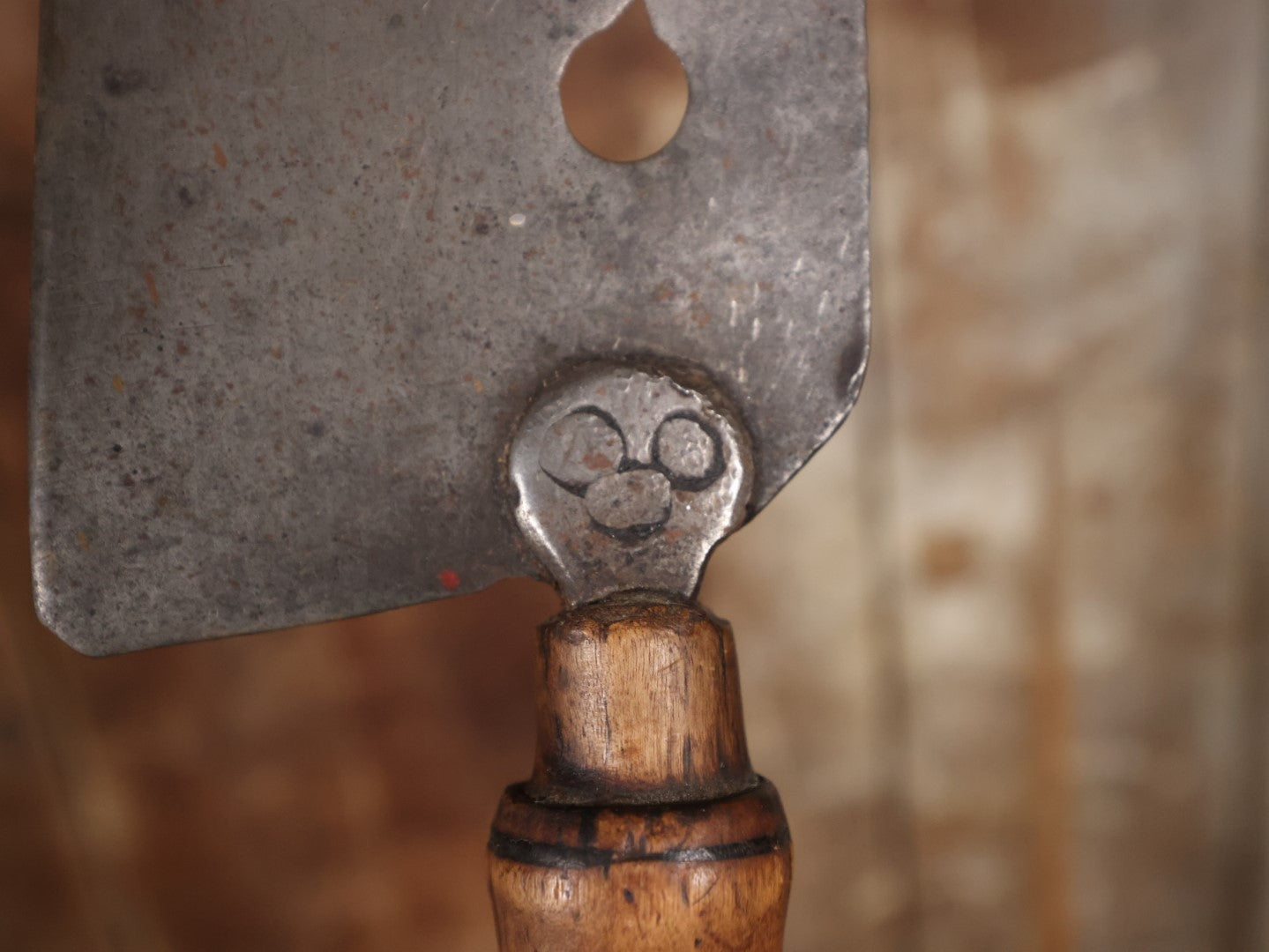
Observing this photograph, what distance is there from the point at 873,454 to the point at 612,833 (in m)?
0.47

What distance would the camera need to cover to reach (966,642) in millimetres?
854

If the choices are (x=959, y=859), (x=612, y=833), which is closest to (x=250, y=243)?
(x=612, y=833)

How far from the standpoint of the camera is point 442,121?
1.54 feet

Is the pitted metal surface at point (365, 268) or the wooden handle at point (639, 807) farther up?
the pitted metal surface at point (365, 268)

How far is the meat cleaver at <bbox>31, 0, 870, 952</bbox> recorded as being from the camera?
462mm

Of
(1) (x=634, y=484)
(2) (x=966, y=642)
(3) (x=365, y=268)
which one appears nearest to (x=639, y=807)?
(1) (x=634, y=484)

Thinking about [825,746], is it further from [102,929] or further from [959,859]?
[102,929]

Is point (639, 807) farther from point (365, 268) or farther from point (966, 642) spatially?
point (966, 642)

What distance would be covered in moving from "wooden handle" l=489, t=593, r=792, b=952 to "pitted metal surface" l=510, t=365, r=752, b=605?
0.6 inches

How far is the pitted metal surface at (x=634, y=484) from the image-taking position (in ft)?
1.48

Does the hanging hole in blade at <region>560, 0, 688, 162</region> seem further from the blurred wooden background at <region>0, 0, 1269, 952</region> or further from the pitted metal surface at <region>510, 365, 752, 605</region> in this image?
the pitted metal surface at <region>510, 365, 752, 605</region>

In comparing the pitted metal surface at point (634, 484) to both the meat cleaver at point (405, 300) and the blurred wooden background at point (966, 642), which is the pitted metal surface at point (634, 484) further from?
the blurred wooden background at point (966, 642)

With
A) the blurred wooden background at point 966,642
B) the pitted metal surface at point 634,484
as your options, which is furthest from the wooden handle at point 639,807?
the blurred wooden background at point 966,642

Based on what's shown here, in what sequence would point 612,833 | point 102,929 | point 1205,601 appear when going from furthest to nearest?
Answer: 1. point 1205,601
2. point 102,929
3. point 612,833
